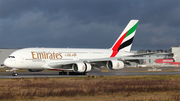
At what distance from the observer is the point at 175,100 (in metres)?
16.8

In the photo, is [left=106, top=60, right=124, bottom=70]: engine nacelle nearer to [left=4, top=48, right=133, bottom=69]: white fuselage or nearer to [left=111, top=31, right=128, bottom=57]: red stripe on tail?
[left=4, top=48, right=133, bottom=69]: white fuselage

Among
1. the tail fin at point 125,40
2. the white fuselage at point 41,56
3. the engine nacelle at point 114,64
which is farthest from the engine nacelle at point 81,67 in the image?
the tail fin at point 125,40

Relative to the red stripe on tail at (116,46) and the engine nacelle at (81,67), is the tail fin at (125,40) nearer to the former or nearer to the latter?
the red stripe on tail at (116,46)

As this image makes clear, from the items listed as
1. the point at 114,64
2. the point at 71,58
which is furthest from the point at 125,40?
the point at 71,58

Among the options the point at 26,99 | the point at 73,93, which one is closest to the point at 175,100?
the point at 73,93

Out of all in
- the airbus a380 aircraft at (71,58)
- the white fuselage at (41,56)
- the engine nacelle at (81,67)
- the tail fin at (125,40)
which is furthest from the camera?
the tail fin at (125,40)

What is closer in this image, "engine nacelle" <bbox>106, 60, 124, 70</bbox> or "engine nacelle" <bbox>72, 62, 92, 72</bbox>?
"engine nacelle" <bbox>72, 62, 92, 72</bbox>

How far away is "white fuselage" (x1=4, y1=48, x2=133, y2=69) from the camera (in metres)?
40.8

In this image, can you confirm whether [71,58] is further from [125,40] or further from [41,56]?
[125,40]

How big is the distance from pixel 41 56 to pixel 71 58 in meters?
6.05

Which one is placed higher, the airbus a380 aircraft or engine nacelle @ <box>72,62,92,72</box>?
the airbus a380 aircraft

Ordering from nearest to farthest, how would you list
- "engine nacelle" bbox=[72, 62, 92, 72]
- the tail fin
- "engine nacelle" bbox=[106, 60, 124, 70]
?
"engine nacelle" bbox=[72, 62, 92, 72]
"engine nacelle" bbox=[106, 60, 124, 70]
the tail fin

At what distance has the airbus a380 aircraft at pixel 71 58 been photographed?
41281 millimetres

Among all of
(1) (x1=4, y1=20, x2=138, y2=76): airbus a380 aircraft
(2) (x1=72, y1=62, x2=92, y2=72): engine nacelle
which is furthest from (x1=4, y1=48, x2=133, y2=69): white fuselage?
(2) (x1=72, y1=62, x2=92, y2=72): engine nacelle
